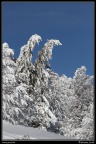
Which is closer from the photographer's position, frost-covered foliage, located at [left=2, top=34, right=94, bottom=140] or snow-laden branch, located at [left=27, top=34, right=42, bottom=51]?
frost-covered foliage, located at [left=2, top=34, right=94, bottom=140]

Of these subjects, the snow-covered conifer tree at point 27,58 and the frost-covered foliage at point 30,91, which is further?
the snow-covered conifer tree at point 27,58

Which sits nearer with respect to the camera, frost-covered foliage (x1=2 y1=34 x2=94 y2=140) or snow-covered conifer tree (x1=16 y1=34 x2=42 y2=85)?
frost-covered foliage (x1=2 y1=34 x2=94 y2=140)

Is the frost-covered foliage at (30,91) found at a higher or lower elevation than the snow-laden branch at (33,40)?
lower

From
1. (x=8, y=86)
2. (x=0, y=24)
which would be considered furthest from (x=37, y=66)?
(x=0, y=24)

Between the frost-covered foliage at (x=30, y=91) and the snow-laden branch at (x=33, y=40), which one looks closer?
the frost-covered foliage at (x=30, y=91)

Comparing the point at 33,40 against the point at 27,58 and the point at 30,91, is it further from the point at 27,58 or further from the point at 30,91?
the point at 30,91

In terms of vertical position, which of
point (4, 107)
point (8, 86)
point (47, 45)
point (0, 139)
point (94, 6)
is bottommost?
point (0, 139)

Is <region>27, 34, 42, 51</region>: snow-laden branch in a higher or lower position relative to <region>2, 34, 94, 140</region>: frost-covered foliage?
higher

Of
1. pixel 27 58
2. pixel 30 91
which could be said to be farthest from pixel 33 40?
pixel 30 91

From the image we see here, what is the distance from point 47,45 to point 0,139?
12.9 meters

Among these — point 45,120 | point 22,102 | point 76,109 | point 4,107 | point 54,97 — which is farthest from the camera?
point 76,109

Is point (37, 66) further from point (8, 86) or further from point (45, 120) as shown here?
point (8, 86)

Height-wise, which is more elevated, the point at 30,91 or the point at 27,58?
the point at 27,58

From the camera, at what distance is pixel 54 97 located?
23297 millimetres
